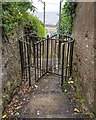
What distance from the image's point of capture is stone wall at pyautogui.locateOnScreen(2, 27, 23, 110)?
2.40 meters

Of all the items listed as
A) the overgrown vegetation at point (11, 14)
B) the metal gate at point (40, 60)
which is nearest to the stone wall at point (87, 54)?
the metal gate at point (40, 60)

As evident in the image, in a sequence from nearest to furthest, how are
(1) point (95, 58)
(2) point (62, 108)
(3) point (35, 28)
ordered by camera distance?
(1) point (95, 58) → (2) point (62, 108) → (3) point (35, 28)

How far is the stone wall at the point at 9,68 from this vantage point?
94.5 inches

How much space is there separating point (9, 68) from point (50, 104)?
82 centimetres

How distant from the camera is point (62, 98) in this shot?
284cm

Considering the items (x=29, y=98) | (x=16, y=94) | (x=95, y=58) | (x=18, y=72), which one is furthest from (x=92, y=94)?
(x=18, y=72)

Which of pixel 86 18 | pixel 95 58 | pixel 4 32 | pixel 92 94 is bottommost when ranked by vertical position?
pixel 92 94

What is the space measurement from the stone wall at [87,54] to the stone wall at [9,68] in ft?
3.53

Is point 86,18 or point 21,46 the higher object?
point 86,18

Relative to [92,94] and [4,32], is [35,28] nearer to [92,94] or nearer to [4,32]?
[4,32]

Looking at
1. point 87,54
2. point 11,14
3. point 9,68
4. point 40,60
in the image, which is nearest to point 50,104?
point 9,68

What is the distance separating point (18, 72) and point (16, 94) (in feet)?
1.54

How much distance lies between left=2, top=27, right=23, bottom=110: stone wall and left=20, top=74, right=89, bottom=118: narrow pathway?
1.05 feet

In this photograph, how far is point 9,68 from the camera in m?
2.65
